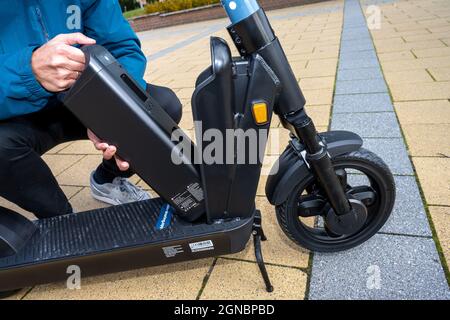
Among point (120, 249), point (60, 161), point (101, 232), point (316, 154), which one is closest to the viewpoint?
point (316, 154)

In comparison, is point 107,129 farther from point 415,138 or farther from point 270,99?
point 415,138

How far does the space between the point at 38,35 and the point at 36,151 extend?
488mm

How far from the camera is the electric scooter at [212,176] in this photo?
3.49ft

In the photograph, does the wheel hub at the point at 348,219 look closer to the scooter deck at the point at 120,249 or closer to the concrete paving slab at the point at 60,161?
Answer: the scooter deck at the point at 120,249

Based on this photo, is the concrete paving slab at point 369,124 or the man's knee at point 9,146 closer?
the man's knee at point 9,146

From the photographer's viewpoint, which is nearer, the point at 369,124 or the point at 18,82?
the point at 18,82

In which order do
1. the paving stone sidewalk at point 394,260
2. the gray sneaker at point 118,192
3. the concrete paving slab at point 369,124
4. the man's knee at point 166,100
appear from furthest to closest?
the concrete paving slab at point 369,124 < the gray sneaker at point 118,192 < the man's knee at point 166,100 < the paving stone sidewalk at point 394,260

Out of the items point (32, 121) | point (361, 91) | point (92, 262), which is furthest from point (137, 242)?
point (361, 91)

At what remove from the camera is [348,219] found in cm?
132

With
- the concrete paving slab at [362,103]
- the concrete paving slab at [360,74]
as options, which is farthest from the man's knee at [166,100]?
the concrete paving slab at [360,74]

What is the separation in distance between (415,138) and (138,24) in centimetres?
1146


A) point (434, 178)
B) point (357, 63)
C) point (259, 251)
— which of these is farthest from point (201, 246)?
point (357, 63)

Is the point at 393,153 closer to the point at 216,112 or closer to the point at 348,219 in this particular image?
the point at 348,219

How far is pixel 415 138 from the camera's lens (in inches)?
86.2
